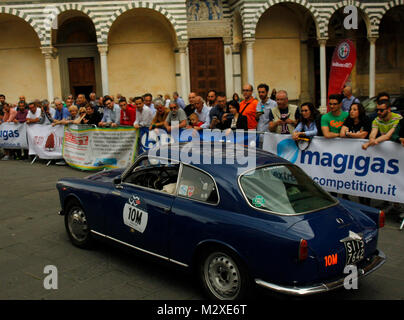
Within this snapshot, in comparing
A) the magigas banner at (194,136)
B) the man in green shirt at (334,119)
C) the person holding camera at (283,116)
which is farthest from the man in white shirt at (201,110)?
the man in green shirt at (334,119)

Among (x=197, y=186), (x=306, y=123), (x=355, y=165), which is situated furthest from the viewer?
(x=306, y=123)

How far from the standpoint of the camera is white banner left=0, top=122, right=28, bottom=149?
13.6 meters

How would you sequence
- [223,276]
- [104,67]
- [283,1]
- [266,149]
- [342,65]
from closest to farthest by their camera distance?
1. [223,276]
2. [266,149]
3. [342,65]
4. [104,67]
5. [283,1]

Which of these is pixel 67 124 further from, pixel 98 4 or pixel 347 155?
pixel 98 4

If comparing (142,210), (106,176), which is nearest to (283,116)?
(106,176)

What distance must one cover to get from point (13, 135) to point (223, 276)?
37.3 feet

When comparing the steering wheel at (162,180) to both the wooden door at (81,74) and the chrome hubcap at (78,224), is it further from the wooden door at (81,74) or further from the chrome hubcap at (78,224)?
the wooden door at (81,74)

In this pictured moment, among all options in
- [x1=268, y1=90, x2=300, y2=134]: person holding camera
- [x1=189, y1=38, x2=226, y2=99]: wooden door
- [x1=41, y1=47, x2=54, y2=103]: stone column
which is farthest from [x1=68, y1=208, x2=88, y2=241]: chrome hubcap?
[x1=189, y1=38, x2=226, y2=99]: wooden door

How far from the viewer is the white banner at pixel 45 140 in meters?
12.8

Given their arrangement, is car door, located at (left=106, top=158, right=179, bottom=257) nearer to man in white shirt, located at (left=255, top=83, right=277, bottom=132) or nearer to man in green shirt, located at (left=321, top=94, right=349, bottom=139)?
man in green shirt, located at (left=321, top=94, right=349, bottom=139)

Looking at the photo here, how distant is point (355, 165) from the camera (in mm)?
7230

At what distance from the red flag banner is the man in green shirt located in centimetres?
805

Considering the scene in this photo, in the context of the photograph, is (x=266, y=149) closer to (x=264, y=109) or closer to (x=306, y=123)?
(x=264, y=109)
